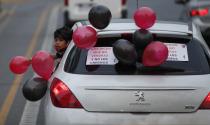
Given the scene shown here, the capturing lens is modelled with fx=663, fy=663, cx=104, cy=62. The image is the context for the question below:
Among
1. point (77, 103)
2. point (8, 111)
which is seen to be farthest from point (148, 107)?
point (8, 111)

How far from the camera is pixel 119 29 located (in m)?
6.65

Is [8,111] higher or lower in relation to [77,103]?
lower

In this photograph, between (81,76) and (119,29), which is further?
(119,29)

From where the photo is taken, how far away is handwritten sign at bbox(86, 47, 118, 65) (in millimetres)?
6241

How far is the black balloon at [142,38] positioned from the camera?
20.3 feet

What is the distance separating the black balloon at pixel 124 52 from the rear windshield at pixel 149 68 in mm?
107

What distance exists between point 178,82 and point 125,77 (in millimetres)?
483

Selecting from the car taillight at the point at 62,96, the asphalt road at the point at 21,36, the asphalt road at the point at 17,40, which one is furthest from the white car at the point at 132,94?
the asphalt road at the point at 17,40

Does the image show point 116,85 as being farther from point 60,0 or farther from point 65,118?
point 60,0

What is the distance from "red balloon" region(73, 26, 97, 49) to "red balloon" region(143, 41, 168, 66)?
53cm

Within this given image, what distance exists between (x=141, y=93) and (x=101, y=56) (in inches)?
24.3

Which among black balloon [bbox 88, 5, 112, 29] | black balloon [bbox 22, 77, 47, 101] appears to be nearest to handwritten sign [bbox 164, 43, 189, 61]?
black balloon [bbox 88, 5, 112, 29]

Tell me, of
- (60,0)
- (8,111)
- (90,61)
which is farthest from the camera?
(60,0)

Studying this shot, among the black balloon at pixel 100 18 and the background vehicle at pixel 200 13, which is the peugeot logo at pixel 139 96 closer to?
the black balloon at pixel 100 18
